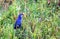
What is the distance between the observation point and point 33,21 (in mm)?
3939

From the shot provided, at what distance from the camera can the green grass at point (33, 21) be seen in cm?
367

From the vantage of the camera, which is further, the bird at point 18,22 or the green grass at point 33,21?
the bird at point 18,22

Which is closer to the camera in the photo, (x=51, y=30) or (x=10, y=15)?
(x=51, y=30)

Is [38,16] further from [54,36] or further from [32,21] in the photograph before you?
[54,36]

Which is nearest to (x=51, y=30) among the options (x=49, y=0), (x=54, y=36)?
(x=54, y=36)

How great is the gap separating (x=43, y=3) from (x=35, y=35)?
1164 mm

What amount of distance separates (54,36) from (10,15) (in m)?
0.95

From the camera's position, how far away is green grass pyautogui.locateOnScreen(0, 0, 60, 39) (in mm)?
3668

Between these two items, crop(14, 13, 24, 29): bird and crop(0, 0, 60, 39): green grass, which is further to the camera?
crop(14, 13, 24, 29): bird

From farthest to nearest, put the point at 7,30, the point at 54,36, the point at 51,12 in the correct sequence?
the point at 51,12, the point at 54,36, the point at 7,30

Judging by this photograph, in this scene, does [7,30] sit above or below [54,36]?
above

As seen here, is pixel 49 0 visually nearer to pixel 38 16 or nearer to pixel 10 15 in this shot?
pixel 38 16

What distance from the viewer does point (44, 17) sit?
4.22 m

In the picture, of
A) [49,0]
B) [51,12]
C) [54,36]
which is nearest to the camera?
[54,36]
